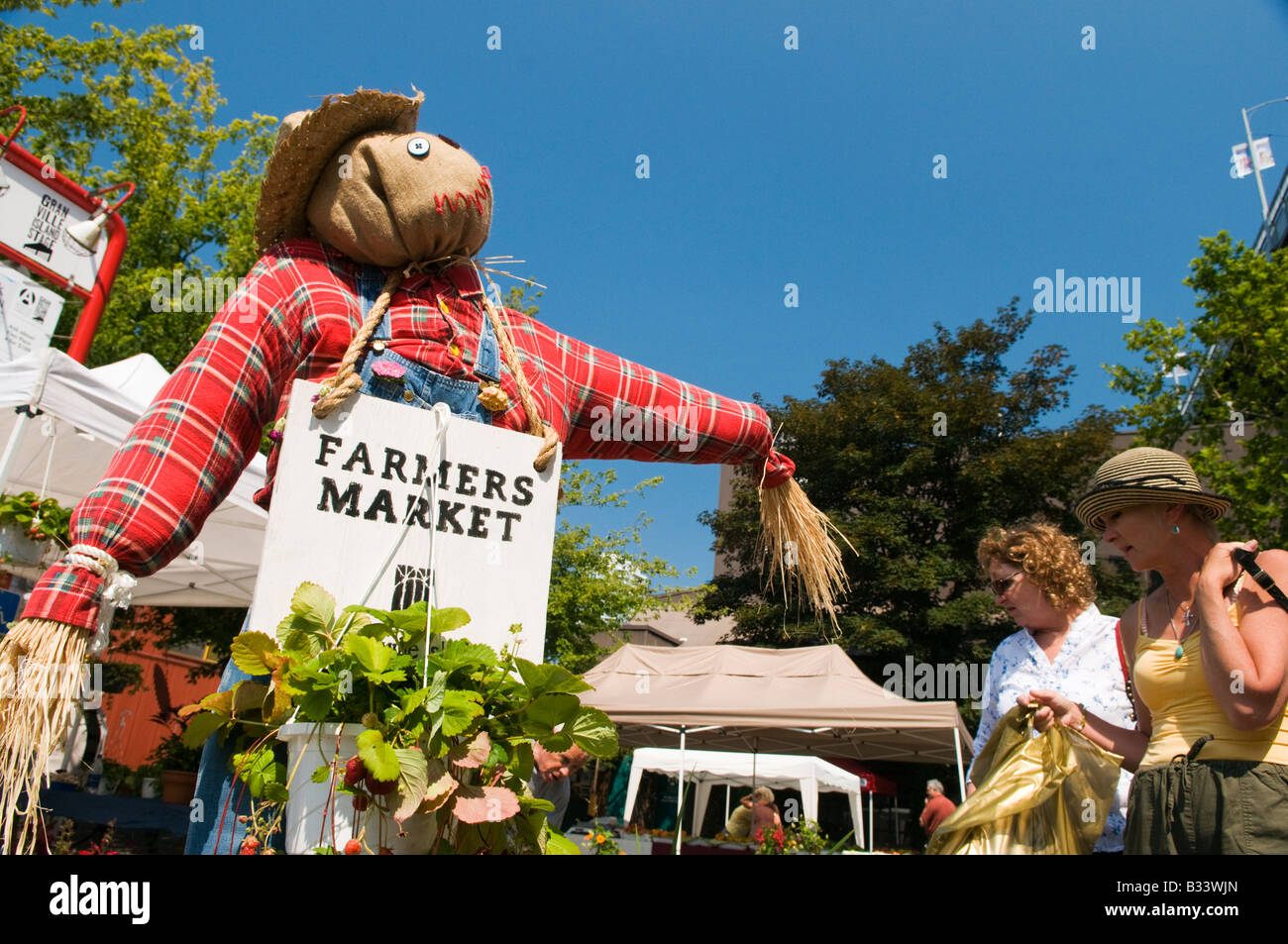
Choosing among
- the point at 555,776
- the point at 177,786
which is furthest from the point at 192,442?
the point at 177,786

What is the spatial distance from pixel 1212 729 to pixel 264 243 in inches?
85.8

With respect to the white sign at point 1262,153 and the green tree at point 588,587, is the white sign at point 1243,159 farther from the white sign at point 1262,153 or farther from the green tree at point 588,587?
the green tree at point 588,587

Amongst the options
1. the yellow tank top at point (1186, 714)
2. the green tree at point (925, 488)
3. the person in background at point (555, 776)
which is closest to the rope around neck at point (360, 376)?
the yellow tank top at point (1186, 714)

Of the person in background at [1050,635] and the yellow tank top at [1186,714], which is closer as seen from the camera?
the yellow tank top at [1186,714]

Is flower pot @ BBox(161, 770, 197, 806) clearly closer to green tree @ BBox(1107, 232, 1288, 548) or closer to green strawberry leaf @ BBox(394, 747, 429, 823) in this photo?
green strawberry leaf @ BBox(394, 747, 429, 823)

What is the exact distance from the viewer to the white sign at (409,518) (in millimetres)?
1445

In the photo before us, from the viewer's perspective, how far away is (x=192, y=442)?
1.64 m

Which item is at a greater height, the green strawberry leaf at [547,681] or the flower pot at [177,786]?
the green strawberry leaf at [547,681]

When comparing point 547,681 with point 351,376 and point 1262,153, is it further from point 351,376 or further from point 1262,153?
point 1262,153

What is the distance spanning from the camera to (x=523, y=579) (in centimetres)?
161

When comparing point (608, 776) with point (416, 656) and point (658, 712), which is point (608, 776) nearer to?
point (658, 712)

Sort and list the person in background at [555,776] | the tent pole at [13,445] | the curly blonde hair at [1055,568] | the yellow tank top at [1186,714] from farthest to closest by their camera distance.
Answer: the person in background at [555,776]
the tent pole at [13,445]
the curly blonde hair at [1055,568]
the yellow tank top at [1186,714]

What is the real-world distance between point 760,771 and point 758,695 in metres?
7.17
